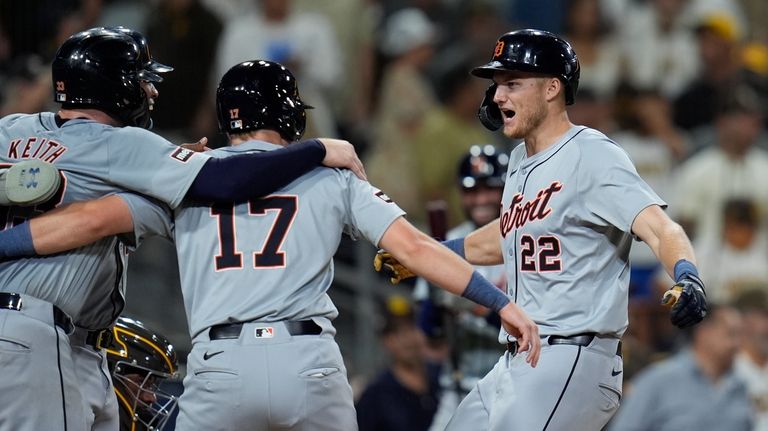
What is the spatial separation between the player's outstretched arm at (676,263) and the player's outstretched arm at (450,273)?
454mm

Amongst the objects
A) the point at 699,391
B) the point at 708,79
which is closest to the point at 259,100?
the point at 699,391

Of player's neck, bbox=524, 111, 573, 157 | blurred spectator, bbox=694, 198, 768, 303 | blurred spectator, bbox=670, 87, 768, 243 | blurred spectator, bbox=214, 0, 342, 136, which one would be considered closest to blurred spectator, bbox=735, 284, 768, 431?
blurred spectator, bbox=694, 198, 768, 303

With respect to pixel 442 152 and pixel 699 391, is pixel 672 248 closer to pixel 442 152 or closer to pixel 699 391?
pixel 699 391

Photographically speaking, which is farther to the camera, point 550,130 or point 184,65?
point 184,65

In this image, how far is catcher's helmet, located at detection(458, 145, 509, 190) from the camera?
6.56 meters

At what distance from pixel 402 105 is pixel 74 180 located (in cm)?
565

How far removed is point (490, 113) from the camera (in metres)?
4.78

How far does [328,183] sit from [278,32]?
17.7 feet

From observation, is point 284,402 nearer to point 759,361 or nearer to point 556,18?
point 759,361

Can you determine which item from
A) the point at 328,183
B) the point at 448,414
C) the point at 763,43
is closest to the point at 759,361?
the point at 448,414

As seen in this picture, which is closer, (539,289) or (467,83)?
(539,289)

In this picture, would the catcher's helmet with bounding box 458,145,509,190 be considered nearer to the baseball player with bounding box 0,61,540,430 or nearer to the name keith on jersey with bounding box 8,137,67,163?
the baseball player with bounding box 0,61,540,430

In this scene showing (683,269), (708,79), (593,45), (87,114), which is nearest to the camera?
(683,269)

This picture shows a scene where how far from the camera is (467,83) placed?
9.96m
